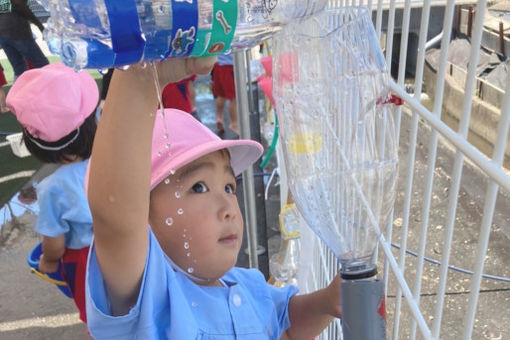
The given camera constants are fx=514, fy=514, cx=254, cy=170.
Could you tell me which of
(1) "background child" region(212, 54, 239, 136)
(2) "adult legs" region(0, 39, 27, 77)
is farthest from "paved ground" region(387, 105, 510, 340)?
(2) "adult legs" region(0, 39, 27, 77)

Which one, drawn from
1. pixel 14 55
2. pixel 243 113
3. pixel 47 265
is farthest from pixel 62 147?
pixel 14 55

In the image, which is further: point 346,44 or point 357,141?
point 357,141

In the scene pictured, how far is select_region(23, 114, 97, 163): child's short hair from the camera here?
2027 millimetres

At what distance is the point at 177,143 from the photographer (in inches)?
44.8

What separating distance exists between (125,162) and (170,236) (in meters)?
0.39

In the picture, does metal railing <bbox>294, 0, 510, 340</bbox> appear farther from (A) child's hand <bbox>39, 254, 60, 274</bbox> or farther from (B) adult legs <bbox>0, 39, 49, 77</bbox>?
(B) adult legs <bbox>0, 39, 49, 77</bbox>

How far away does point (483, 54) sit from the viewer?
101 inches

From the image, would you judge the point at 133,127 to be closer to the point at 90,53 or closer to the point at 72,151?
the point at 90,53

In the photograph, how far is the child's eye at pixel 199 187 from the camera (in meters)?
1.14

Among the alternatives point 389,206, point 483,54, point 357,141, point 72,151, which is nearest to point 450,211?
point 389,206

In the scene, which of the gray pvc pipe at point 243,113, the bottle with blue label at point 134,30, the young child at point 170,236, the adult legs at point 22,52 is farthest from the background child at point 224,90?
the bottle with blue label at point 134,30

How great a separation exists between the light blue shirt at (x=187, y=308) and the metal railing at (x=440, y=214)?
0.31 m

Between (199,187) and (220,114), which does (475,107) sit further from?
(220,114)

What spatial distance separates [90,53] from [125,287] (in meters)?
0.47
